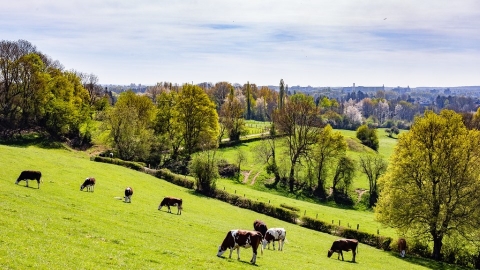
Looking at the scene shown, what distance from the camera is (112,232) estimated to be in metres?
25.0

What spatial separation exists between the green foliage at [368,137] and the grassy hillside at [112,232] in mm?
83062

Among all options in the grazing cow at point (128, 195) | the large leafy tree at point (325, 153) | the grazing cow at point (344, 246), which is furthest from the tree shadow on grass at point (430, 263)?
the large leafy tree at point (325, 153)

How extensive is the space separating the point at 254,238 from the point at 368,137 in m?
109

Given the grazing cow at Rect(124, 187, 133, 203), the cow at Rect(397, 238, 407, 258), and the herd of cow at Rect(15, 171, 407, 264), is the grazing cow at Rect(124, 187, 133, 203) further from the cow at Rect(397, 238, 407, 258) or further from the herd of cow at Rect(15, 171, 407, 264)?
the cow at Rect(397, 238, 407, 258)

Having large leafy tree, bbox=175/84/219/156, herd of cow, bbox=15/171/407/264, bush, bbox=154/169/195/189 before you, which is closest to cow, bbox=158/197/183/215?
herd of cow, bbox=15/171/407/264

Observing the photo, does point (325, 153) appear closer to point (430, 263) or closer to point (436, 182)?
point (436, 182)

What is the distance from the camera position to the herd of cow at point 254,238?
24594 mm

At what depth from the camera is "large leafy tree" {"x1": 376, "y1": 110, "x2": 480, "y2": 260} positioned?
40344 mm

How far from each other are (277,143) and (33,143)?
201ft

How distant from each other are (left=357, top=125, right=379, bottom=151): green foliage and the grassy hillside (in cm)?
8306

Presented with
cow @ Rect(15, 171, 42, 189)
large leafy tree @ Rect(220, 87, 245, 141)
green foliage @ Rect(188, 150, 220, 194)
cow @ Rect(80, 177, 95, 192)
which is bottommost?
green foliage @ Rect(188, 150, 220, 194)

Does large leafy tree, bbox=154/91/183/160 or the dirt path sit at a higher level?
large leafy tree, bbox=154/91/183/160

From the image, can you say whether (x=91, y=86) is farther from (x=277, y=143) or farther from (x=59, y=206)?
(x=59, y=206)

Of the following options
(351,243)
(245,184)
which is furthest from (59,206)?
(245,184)
